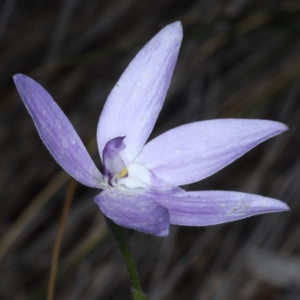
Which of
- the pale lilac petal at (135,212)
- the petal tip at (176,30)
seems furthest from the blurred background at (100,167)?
the pale lilac petal at (135,212)

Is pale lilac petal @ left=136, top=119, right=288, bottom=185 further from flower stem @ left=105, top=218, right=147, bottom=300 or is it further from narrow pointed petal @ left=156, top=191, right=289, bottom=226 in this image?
flower stem @ left=105, top=218, right=147, bottom=300

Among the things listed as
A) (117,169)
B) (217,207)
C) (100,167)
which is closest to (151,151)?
(117,169)

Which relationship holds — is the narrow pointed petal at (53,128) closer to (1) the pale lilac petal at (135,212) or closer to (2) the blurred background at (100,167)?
(1) the pale lilac petal at (135,212)

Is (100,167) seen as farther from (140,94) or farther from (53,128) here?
(53,128)

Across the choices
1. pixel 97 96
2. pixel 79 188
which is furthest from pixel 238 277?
pixel 97 96

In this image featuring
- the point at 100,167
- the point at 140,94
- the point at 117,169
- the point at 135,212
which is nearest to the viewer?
the point at 135,212

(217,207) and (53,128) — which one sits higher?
(53,128)
